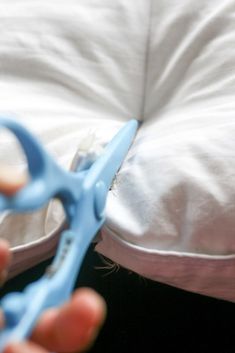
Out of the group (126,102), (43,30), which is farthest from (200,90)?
(43,30)

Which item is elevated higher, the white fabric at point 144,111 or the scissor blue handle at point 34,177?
the scissor blue handle at point 34,177

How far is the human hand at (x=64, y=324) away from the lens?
260 mm

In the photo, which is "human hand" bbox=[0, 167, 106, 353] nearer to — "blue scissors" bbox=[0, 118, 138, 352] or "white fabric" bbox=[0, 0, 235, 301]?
"blue scissors" bbox=[0, 118, 138, 352]

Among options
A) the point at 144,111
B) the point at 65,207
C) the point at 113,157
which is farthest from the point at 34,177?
the point at 144,111

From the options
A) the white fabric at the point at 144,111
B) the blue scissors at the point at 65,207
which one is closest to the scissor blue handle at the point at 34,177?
the blue scissors at the point at 65,207

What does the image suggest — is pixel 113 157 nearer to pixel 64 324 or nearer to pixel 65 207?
pixel 65 207

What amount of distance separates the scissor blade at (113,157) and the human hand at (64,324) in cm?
13

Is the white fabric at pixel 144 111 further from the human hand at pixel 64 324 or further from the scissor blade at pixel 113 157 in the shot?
the human hand at pixel 64 324

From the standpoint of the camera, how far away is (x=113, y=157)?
1.57ft

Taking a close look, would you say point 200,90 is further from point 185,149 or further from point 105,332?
point 105,332

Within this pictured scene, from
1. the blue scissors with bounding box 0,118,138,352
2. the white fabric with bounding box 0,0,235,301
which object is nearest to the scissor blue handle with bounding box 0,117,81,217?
the blue scissors with bounding box 0,118,138,352

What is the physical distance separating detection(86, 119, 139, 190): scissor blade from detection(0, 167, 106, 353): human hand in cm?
13

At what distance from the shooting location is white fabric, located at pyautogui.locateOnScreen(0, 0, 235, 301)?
0.45 meters

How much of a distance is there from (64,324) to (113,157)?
228 millimetres
